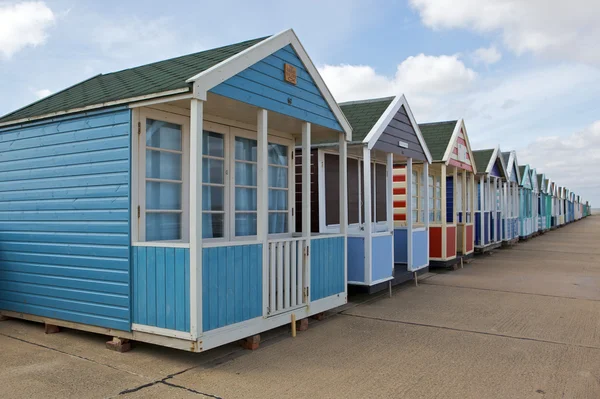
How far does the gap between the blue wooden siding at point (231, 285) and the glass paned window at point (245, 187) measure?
1273 millimetres

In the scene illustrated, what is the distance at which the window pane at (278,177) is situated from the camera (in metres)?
7.09

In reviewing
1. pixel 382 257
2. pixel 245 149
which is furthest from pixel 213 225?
pixel 382 257

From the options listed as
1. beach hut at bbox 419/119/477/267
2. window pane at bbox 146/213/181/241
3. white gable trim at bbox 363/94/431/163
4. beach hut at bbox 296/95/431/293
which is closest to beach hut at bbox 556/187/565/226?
beach hut at bbox 419/119/477/267

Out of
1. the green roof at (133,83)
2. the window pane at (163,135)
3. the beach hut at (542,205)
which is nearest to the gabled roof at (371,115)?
the green roof at (133,83)

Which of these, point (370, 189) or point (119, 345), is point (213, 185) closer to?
point (119, 345)

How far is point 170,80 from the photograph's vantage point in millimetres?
4859

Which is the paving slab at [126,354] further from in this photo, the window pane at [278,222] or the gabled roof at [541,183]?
the gabled roof at [541,183]

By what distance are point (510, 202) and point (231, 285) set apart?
17.5 meters

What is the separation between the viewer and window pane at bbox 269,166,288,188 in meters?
7.09

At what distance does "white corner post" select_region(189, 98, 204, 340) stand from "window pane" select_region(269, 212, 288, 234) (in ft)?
8.66

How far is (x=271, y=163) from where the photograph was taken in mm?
7055

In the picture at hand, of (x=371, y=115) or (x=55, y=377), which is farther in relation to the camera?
(x=371, y=115)

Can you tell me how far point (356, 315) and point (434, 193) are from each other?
305 inches

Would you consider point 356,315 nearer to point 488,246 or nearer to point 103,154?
point 103,154
